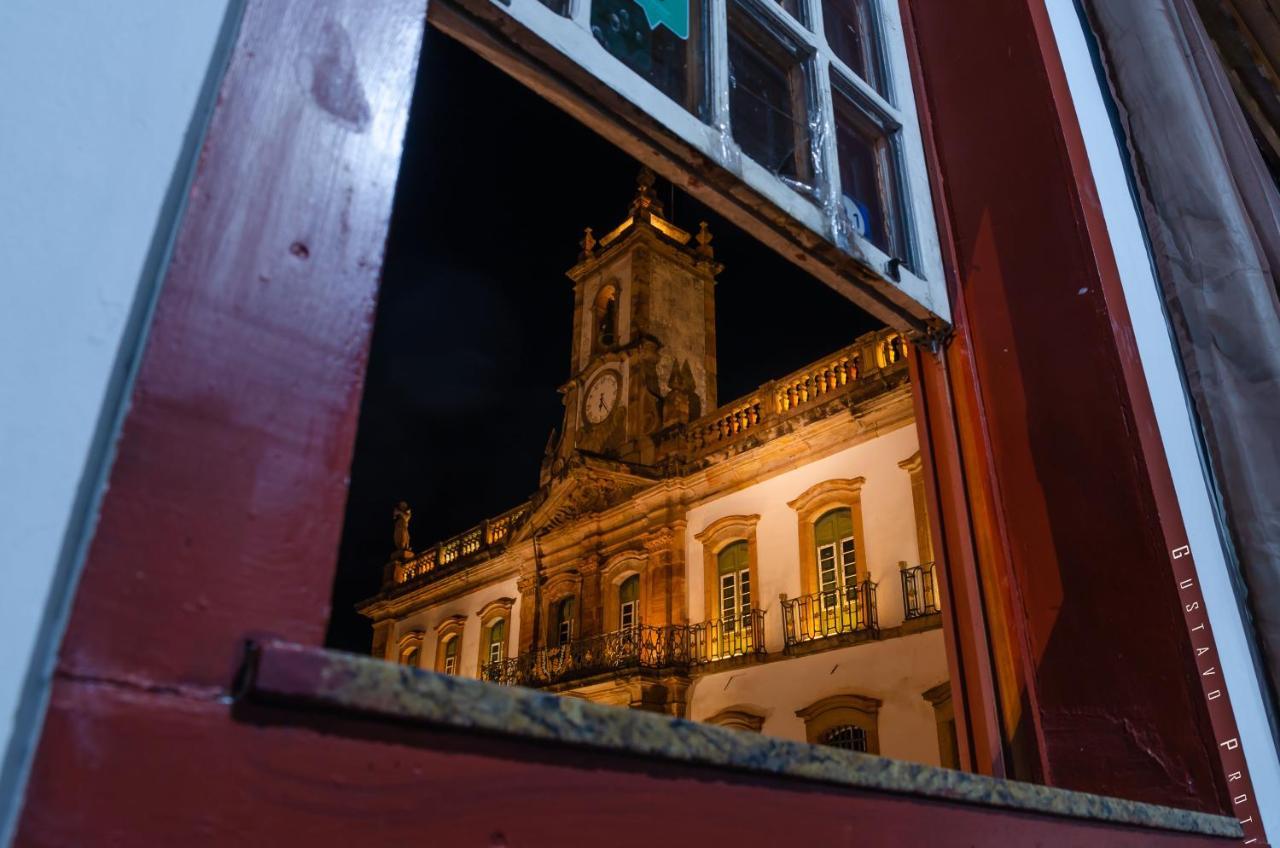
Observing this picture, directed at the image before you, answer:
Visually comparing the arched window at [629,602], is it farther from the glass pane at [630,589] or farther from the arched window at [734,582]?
the arched window at [734,582]

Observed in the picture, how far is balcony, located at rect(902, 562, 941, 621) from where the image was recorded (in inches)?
438

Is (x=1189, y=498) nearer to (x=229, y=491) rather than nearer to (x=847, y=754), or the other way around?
(x=847, y=754)

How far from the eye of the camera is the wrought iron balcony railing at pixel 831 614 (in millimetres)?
11844

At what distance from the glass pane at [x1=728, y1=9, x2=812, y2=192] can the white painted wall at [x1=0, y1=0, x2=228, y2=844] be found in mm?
1215

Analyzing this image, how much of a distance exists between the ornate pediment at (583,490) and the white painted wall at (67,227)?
48.9 ft

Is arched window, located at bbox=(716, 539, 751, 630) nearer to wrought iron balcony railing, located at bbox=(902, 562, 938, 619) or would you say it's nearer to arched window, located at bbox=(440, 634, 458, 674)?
wrought iron balcony railing, located at bbox=(902, 562, 938, 619)

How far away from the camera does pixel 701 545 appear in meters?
14.7

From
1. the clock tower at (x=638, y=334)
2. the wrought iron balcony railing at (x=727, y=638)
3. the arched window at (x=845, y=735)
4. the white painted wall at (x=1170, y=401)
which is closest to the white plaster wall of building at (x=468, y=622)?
the clock tower at (x=638, y=334)

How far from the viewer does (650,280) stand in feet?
62.4

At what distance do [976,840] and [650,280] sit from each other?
18215mm

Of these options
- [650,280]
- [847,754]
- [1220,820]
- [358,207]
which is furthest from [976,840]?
[650,280]

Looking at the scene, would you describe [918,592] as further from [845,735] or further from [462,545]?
[462,545]

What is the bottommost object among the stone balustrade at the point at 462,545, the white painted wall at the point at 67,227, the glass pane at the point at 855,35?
the white painted wall at the point at 67,227

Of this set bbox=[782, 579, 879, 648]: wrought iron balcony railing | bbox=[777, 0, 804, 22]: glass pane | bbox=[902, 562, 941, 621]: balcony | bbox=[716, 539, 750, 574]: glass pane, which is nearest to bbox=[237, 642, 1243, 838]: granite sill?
bbox=[777, 0, 804, 22]: glass pane
